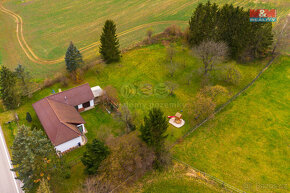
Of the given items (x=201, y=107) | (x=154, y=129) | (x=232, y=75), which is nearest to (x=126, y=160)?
(x=154, y=129)

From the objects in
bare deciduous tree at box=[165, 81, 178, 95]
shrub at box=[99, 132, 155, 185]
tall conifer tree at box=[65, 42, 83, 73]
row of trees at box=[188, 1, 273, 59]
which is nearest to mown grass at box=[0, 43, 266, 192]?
bare deciduous tree at box=[165, 81, 178, 95]

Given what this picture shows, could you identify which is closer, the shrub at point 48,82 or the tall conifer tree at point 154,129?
the tall conifer tree at point 154,129

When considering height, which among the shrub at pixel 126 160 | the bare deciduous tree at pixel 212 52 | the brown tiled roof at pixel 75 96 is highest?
the bare deciduous tree at pixel 212 52

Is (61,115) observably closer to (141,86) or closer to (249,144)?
(141,86)

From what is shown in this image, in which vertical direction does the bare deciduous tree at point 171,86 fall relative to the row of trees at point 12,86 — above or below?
below

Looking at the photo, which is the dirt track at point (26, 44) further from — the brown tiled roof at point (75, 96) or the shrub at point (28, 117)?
the shrub at point (28, 117)

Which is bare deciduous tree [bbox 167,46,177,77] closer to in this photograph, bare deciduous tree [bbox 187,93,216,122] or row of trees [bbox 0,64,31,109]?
bare deciduous tree [bbox 187,93,216,122]

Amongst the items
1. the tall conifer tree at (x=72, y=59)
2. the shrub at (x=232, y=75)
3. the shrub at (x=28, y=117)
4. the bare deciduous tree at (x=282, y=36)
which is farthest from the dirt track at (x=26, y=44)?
the shrub at (x=232, y=75)
